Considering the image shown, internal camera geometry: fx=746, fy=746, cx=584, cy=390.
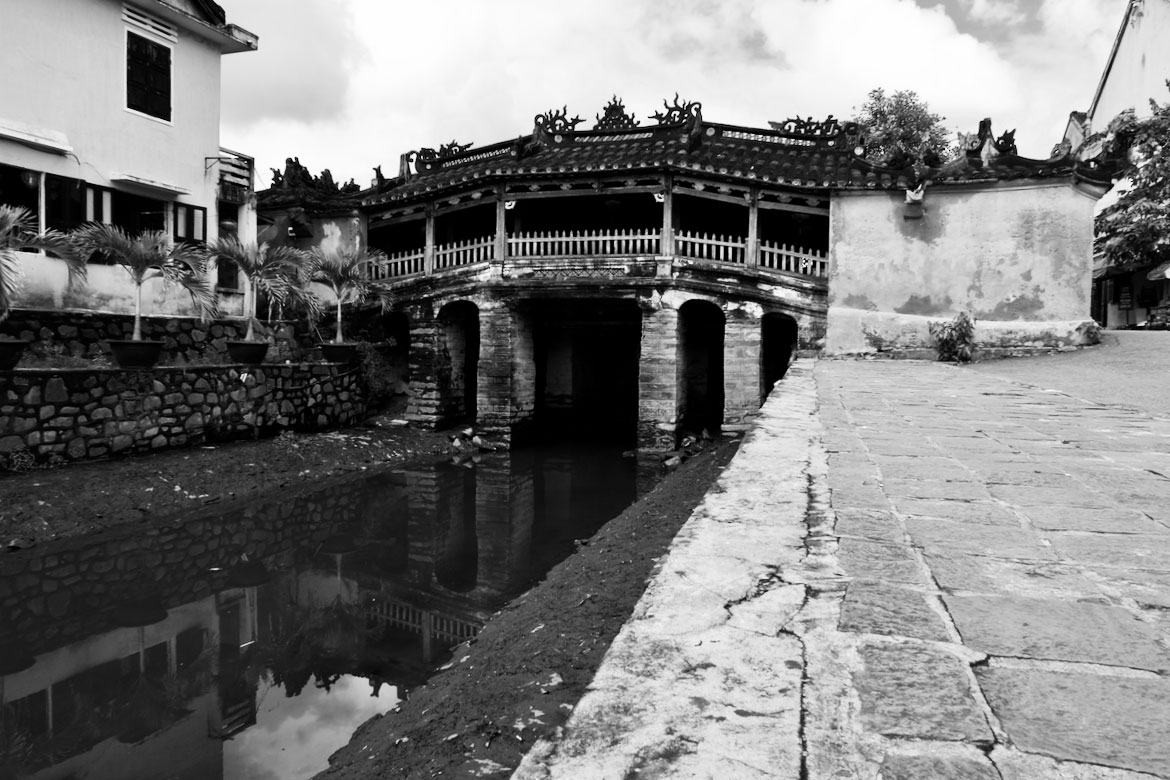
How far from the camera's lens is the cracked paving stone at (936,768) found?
49.3 inches

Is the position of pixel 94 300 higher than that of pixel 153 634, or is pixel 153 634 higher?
pixel 94 300

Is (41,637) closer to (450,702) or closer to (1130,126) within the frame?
(450,702)

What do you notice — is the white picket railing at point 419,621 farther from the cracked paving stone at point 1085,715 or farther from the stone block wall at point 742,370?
the stone block wall at point 742,370

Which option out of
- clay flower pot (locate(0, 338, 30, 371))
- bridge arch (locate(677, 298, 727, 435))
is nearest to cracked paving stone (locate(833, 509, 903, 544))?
clay flower pot (locate(0, 338, 30, 371))

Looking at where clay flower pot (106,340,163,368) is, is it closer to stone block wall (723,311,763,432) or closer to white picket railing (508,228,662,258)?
white picket railing (508,228,662,258)

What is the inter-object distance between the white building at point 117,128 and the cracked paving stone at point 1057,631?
14.5m

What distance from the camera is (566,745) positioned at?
1.40 meters

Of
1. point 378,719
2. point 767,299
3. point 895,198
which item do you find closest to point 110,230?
point 378,719

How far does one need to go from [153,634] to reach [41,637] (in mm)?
847

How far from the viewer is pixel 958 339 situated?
1375cm

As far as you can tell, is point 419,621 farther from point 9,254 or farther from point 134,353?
point 9,254

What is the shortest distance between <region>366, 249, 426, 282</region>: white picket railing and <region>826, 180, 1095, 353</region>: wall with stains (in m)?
9.38

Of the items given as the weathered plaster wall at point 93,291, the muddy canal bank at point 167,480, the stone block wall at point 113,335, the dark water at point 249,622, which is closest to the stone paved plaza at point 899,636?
the dark water at point 249,622

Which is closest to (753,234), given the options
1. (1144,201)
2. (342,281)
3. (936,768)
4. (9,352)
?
(342,281)
